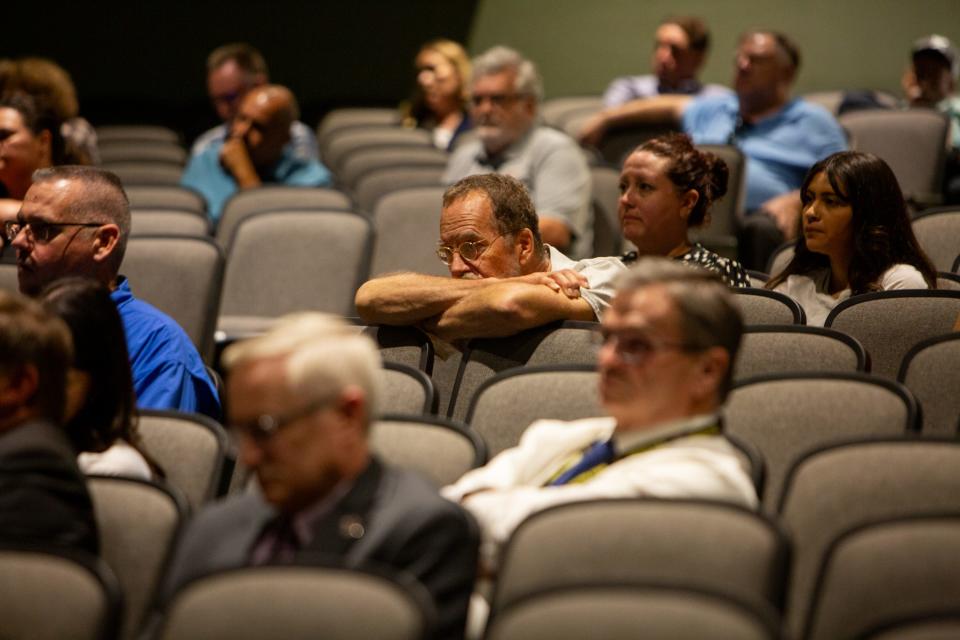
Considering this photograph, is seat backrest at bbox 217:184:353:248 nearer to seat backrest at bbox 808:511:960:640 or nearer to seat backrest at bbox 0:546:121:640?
seat backrest at bbox 0:546:121:640

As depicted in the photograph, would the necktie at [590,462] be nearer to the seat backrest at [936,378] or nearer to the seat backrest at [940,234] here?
the seat backrest at [936,378]

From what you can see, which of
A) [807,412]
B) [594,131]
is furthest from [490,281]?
[594,131]

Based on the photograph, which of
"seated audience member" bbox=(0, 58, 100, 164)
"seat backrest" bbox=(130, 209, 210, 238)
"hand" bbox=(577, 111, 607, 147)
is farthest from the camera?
"hand" bbox=(577, 111, 607, 147)

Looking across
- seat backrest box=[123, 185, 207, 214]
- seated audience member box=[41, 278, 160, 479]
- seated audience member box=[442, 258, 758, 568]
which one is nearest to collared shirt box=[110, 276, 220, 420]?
seated audience member box=[41, 278, 160, 479]

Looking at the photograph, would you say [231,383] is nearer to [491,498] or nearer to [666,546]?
[491,498]

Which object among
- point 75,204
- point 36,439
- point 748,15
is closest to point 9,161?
point 75,204

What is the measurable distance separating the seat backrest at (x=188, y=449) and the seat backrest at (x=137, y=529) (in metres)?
0.30

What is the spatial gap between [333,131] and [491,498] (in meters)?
5.73

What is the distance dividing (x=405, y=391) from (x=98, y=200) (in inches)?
43.0

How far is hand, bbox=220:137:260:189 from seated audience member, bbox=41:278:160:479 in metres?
3.61

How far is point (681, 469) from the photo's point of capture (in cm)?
227

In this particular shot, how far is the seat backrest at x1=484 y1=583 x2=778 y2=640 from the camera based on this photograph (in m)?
1.79

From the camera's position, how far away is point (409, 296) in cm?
336

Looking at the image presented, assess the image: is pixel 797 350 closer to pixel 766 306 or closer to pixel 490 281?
pixel 766 306
